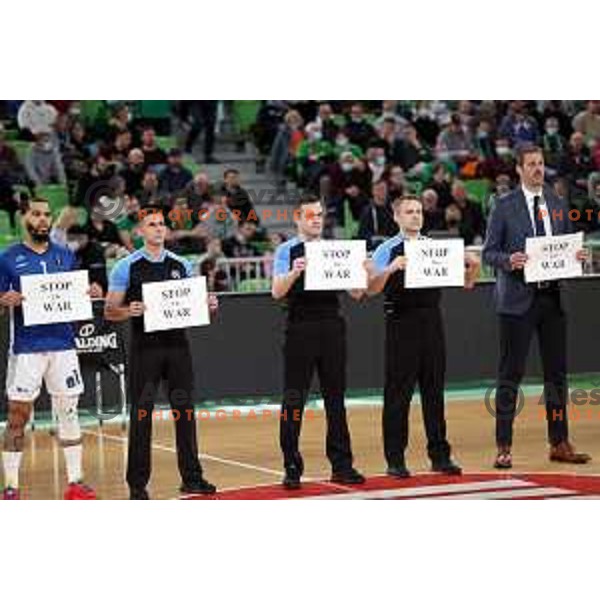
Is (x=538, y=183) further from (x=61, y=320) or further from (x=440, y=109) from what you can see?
(x=440, y=109)

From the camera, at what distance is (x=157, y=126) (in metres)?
21.4

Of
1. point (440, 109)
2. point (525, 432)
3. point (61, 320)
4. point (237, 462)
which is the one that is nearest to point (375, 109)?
point (440, 109)

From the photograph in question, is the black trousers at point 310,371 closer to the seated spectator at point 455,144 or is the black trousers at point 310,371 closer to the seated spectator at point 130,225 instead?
the seated spectator at point 130,225

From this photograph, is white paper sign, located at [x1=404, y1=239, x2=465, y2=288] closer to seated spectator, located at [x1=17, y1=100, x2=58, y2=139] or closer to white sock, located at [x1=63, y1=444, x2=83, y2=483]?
white sock, located at [x1=63, y1=444, x2=83, y2=483]

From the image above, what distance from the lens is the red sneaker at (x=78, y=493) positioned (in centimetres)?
1148

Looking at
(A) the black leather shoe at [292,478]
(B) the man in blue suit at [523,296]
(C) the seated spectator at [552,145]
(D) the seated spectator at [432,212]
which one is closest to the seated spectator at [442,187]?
(D) the seated spectator at [432,212]

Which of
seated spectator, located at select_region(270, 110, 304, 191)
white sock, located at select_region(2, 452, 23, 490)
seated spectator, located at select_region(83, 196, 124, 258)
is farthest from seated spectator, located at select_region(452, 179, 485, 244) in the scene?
white sock, located at select_region(2, 452, 23, 490)

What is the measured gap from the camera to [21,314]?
1139cm

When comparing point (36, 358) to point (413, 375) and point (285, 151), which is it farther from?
point (285, 151)

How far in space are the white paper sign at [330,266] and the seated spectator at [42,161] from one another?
7860mm

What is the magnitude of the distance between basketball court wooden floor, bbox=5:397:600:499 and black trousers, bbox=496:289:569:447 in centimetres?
42

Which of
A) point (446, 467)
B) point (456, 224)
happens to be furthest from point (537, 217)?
point (456, 224)

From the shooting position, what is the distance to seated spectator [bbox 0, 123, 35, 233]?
18.4 metres

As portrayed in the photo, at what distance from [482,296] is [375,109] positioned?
17.3 feet
